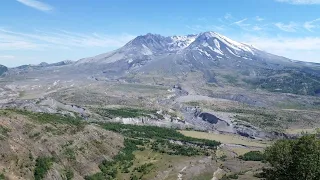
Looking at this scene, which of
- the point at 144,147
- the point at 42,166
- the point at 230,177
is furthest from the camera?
the point at 144,147

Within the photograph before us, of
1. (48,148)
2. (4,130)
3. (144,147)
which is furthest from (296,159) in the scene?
(144,147)

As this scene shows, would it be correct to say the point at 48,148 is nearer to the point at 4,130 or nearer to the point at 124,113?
the point at 4,130

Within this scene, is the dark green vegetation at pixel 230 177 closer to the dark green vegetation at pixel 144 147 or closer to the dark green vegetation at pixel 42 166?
the dark green vegetation at pixel 144 147

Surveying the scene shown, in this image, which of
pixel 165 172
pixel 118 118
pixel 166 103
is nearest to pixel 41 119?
pixel 165 172

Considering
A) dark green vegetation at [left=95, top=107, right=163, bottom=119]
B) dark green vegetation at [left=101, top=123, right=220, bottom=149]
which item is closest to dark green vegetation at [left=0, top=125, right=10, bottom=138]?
dark green vegetation at [left=101, top=123, right=220, bottom=149]

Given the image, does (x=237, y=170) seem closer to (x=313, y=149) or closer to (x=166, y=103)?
(x=313, y=149)

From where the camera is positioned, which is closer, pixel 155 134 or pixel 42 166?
pixel 42 166
